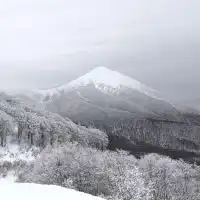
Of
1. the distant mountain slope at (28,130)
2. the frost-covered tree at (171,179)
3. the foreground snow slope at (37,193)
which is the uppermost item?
the foreground snow slope at (37,193)

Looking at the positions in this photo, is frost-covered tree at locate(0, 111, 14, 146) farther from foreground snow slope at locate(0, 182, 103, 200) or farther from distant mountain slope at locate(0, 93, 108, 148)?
foreground snow slope at locate(0, 182, 103, 200)

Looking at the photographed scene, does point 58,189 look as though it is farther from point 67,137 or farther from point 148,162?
point 67,137

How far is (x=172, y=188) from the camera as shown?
8388 centimetres

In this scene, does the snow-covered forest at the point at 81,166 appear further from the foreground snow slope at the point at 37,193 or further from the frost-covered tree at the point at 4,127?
the foreground snow slope at the point at 37,193

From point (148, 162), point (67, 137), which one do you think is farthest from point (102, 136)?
point (148, 162)

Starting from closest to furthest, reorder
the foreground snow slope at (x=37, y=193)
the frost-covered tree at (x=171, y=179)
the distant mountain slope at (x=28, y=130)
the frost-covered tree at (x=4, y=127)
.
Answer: the foreground snow slope at (x=37, y=193) → the frost-covered tree at (x=171, y=179) → the frost-covered tree at (x=4, y=127) → the distant mountain slope at (x=28, y=130)

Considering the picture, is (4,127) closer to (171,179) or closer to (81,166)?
(171,179)

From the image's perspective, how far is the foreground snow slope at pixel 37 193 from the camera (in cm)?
3484

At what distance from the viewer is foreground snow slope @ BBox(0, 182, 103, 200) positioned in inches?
1372

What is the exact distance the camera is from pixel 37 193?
121 ft

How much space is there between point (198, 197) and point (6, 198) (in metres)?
55.9

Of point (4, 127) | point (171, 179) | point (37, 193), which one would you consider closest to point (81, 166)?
point (37, 193)

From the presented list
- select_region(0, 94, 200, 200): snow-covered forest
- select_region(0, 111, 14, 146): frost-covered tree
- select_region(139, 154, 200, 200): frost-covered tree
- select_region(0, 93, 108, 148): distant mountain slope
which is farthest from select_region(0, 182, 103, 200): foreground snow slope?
select_region(0, 111, 14, 146): frost-covered tree

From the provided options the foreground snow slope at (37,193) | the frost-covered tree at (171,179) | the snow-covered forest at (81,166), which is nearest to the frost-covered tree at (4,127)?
the snow-covered forest at (81,166)
